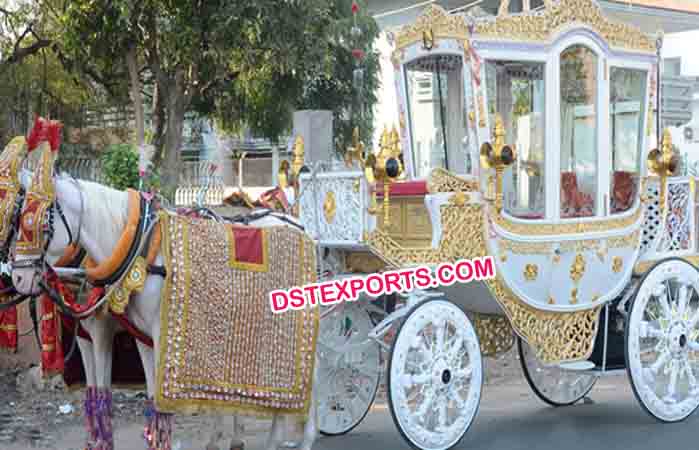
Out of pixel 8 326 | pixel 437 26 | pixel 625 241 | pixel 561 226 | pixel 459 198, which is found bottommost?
pixel 8 326

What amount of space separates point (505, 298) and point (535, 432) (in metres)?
1.08

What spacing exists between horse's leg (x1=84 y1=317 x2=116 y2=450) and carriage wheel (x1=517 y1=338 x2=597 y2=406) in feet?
10.9

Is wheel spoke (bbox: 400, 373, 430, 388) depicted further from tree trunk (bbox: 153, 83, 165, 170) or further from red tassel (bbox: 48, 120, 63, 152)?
tree trunk (bbox: 153, 83, 165, 170)

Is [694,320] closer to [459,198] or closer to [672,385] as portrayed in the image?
[672,385]

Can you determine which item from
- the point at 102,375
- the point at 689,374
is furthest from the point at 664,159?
the point at 102,375

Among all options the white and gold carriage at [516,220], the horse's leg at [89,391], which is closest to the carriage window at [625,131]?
the white and gold carriage at [516,220]

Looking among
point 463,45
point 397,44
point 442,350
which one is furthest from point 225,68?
point 442,350

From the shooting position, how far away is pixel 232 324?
513cm

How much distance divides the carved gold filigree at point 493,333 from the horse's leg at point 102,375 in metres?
2.74

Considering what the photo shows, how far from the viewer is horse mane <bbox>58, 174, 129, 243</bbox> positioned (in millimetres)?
4879

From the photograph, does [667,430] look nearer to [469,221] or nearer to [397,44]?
[469,221]

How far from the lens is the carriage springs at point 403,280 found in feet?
19.2

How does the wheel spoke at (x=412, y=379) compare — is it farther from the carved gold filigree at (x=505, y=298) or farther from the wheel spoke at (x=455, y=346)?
the carved gold filigree at (x=505, y=298)

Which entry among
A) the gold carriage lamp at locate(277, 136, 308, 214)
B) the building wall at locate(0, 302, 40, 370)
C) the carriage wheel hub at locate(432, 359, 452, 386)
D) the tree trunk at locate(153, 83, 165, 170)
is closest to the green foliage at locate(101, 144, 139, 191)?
the building wall at locate(0, 302, 40, 370)
